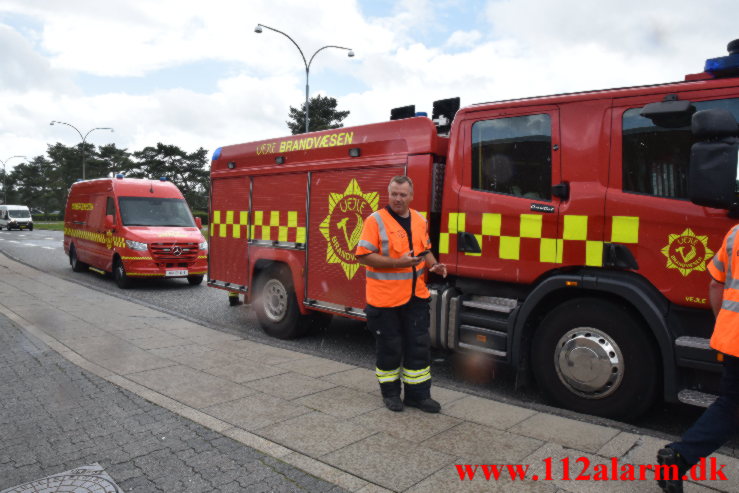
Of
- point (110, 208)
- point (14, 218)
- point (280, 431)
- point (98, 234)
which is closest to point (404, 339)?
point (280, 431)

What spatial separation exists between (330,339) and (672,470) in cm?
449

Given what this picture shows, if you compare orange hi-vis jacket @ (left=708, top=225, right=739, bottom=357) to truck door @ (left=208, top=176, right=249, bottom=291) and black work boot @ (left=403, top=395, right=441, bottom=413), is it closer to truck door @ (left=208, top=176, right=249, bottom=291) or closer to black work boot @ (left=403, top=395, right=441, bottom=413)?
black work boot @ (left=403, top=395, right=441, bottom=413)

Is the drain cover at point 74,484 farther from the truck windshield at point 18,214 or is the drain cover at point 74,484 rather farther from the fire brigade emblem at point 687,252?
the truck windshield at point 18,214

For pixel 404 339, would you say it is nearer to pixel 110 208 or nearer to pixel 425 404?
pixel 425 404

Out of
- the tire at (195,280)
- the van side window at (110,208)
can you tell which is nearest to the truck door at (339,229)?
the tire at (195,280)

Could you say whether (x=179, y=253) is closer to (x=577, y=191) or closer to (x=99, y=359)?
(x=99, y=359)

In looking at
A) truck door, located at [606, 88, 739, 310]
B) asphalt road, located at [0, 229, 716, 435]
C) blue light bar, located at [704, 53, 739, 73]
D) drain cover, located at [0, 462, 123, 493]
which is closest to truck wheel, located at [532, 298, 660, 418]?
asphalt road, located at [0, 229, 716, 435]

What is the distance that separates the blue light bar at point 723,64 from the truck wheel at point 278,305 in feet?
14.8

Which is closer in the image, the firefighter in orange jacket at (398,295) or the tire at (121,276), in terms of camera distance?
the firefighter in orange jacket at (398,295)

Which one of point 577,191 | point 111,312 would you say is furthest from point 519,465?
point 111,312

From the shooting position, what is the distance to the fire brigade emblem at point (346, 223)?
5.57m

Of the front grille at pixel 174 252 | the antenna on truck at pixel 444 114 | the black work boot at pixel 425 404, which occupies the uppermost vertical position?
the antenna on truck at pixel 444 114

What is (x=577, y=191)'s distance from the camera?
4.06 metres

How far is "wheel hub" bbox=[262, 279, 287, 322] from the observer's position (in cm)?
667
